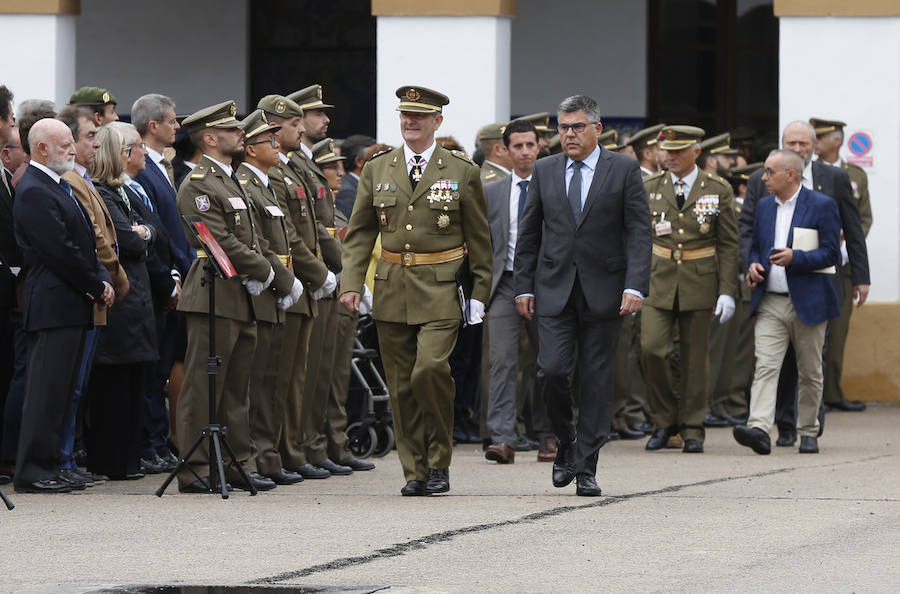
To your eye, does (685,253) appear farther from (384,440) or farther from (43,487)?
(43,487)

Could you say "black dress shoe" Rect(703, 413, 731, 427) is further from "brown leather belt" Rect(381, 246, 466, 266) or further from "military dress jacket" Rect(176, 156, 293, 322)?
"military dress jacket" Rect(176, 156, 293, 322)

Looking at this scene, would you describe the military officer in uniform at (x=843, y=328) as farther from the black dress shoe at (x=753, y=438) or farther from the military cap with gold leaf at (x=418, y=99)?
the military cap with gold leaf at (x=418, y=99)

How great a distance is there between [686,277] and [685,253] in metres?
0.18

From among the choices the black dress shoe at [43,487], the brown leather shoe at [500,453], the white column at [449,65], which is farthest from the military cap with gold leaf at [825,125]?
the black dress shoe at [43,487]

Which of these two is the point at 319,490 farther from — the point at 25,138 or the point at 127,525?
the point at 25,138

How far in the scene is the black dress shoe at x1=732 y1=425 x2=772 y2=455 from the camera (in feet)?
39.8

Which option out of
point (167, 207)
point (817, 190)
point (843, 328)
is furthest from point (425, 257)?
point (843, 328)

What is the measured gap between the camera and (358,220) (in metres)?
10.0

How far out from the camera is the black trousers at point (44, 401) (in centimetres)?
984

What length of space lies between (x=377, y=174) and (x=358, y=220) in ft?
0.85

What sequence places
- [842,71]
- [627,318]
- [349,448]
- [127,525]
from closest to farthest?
[127,525] → [349,448] → [627,318] → [842,71]

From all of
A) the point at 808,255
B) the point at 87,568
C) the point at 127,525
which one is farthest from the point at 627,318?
the point at 87,568

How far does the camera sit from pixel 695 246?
1284 centimetres

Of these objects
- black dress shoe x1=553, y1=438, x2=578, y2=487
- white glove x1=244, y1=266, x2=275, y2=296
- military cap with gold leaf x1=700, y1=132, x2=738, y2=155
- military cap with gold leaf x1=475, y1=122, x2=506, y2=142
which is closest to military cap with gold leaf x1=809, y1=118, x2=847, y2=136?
military cap with gold leaf x1=700, y1=132, x2=738, y2=155
